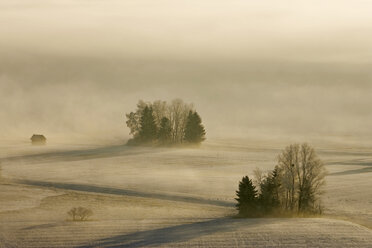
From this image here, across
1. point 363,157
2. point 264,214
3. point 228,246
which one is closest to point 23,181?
point 264,214

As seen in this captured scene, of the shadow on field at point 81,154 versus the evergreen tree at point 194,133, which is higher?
the evergreen tree at point 194,133

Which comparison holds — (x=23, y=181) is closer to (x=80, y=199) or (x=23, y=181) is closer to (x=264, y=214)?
(x=80, y=199)

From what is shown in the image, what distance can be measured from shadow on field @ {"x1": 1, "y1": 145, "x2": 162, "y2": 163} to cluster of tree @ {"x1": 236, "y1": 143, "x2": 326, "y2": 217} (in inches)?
2285

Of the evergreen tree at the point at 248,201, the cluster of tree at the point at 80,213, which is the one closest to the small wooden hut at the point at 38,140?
the cluster of tree at the point at 80,213

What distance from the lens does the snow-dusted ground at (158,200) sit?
49.6 m

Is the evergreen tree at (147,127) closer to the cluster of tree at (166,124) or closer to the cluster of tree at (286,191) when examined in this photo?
the cluster of tree at (166,124)

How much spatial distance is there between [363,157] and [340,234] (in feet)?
232

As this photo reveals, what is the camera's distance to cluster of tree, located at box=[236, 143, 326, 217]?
6166 cm

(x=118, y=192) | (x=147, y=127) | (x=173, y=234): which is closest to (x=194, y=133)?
(x=147, y=127)

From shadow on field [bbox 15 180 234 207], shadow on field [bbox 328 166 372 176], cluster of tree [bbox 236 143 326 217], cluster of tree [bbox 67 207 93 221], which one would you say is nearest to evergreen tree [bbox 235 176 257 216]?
cluster of tree [bbox 236 143 326 217]

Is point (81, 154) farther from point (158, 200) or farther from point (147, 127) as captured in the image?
point (158, 200)

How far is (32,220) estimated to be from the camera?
186ft

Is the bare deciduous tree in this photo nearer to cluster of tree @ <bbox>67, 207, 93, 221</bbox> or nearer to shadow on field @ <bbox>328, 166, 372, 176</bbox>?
cluster of tree @ <bbox>67, 207, 93, 221</bbox>

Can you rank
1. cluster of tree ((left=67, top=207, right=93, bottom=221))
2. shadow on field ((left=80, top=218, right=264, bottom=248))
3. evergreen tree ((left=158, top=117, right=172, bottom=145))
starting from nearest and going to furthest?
shadow on field ((left=80, top=218, right=264, bottom=248)) < cluster of tree ((left=67, top=207, right=93, bottom=221)) < evergreen tree ((left=158, top=117, right=172, bottom=145))
